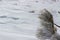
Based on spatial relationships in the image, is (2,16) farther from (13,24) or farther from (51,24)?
(51,24)

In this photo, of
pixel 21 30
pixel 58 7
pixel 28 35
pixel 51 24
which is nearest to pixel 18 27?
pixel 21 30

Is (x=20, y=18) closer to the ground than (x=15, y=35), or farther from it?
farther from it

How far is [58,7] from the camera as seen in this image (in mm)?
2635

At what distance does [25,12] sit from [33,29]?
69cm

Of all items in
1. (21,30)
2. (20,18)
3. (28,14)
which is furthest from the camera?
(28,14)

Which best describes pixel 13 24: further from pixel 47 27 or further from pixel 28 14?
pixel 47 27

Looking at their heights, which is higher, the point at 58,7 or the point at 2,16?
the point at 58,7

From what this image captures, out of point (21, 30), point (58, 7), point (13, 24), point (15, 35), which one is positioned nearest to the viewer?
point (15, 35)

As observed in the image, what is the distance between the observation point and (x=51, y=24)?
1.25 m

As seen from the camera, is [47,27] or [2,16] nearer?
[47,27]

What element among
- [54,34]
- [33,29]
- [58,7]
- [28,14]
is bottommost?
[54,34]

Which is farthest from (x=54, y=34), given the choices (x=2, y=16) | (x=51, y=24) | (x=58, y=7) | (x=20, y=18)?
(x=58, y=7)

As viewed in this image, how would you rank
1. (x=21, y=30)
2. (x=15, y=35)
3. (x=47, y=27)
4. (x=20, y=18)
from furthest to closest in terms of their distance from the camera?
1. (x=20, y=18)
2. (x=21, y=30)
3. (x=15, y=35)
4. (x=47, y=27)

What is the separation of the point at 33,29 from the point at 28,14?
58 centimetres
